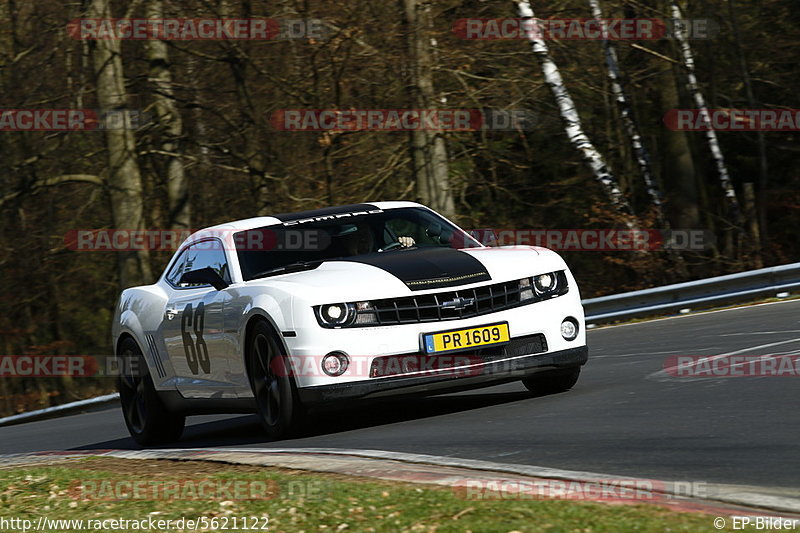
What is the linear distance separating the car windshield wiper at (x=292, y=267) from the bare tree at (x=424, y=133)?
12.5 metres

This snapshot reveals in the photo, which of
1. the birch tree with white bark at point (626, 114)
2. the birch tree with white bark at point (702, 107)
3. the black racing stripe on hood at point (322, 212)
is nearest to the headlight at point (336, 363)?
the black racing stripe on hood at point (322, 212)

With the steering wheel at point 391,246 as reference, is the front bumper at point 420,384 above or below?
below

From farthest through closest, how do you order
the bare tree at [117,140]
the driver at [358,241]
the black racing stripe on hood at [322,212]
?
the bare tree at [117,140]
the black racing stripe on hood at [322,212]
the driver at [358,241]

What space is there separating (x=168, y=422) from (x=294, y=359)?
256 centimetres

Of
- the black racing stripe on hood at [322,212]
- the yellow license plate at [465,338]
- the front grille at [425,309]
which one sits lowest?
the yellow license plate at [465,338]

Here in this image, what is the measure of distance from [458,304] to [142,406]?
3416 millimetres

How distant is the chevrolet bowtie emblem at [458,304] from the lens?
8.15 meters

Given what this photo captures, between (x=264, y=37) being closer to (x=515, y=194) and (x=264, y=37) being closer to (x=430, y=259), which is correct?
(x=515, y=194)

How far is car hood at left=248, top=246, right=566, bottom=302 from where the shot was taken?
8.10 m

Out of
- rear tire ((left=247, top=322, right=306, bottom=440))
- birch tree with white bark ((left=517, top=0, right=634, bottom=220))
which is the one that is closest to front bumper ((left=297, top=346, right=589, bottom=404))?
rear tire ((left=247, top=322, right=306, bottom=440))

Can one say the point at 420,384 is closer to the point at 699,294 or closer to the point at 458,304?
the point at 458,304

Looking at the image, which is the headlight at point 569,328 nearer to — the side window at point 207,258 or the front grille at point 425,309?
the front grille at point 425,309

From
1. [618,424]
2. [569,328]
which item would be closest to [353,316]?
[569,328]

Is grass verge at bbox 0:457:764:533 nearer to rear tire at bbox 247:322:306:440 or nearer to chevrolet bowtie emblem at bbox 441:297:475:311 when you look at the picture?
rear tire at bbox 247:322:306:440
